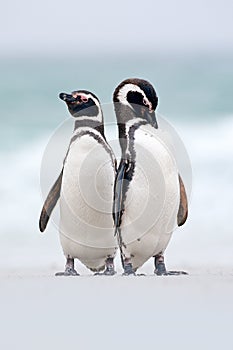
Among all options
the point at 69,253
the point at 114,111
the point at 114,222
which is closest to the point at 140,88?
the point at 114,111

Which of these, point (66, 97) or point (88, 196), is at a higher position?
point (66, 97)

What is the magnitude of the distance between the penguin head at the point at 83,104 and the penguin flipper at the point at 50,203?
0.29 meters

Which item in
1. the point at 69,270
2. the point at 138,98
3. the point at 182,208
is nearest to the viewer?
the point at 138,98

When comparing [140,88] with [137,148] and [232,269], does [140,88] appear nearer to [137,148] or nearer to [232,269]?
[137,148]

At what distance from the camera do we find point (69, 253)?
14.5ft

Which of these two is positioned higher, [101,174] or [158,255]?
[101,174]

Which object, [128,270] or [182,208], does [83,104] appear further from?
[128,270]

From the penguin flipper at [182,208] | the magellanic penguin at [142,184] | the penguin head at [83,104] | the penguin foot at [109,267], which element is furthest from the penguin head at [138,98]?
the penguin foot at [109,267]

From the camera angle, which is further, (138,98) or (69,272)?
(69,272)

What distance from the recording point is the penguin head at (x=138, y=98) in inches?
161

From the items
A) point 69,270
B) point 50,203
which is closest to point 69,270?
point 69,270

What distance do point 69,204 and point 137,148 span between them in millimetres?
483

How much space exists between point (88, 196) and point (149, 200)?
0.38m

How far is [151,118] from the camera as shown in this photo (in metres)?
4.13
